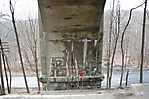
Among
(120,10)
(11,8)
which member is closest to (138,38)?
(120,10)

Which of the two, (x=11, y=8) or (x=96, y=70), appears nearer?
(x=96, y=70)

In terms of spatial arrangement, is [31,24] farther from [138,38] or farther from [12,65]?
[138,38]

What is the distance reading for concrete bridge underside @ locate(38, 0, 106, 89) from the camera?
6.34 metres

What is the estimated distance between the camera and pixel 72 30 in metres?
8.02

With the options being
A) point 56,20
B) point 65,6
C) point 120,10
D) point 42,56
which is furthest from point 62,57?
point 120,10

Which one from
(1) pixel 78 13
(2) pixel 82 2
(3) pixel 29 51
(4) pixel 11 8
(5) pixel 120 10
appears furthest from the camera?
(3) pixel 29 51

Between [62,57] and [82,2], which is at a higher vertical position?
[82,2]

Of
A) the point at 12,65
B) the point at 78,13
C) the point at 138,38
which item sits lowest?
the point at 12,65

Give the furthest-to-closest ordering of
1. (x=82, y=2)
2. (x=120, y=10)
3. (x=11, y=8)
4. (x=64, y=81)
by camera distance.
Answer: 1. (x=120, y=10)
2. (x=11, y=8)
3. (x=64, y=81)
4. (x=82, y=2)

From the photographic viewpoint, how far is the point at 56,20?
7.08 meters

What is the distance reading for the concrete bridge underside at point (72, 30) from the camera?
634cm

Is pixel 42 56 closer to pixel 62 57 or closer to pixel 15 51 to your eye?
pixel 62 57

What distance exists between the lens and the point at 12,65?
1166 centimetres

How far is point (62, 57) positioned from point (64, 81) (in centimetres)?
72
